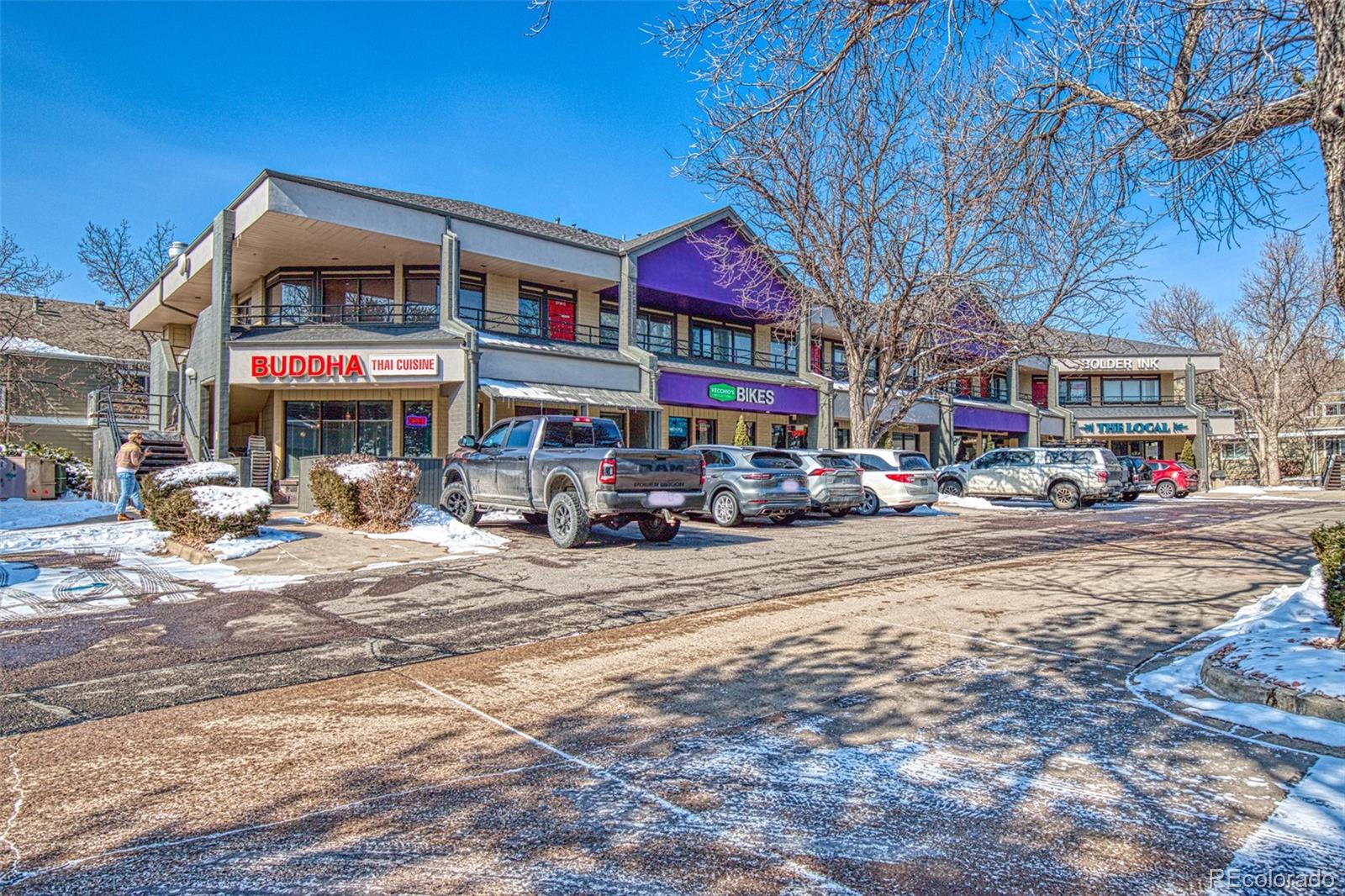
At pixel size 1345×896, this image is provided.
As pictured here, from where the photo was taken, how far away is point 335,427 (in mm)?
24125

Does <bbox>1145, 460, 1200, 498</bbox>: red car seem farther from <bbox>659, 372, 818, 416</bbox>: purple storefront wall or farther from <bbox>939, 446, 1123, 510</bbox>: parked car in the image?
<bbox>659, 372, 818, 416</bbox>: purple storefront wall

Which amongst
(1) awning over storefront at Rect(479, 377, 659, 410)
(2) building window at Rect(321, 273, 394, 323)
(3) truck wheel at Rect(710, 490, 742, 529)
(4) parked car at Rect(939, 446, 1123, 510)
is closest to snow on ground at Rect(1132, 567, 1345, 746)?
(3) truck wheel at Rect(710, 490, 742, 529)

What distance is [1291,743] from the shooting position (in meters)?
4.04

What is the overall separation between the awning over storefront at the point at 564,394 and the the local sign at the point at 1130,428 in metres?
36.3

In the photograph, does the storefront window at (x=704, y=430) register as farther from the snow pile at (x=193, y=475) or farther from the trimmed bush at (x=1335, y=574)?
the trimmed bush at (x=1335, y=574)

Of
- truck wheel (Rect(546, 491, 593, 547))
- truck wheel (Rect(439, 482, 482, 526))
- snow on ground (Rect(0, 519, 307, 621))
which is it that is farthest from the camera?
truck wheel (Rect(439, 482, 482, 526))

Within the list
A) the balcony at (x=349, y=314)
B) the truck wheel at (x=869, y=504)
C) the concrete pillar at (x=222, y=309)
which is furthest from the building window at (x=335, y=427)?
the truck wheel at (x=869, y=504)

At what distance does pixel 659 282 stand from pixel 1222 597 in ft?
69.5

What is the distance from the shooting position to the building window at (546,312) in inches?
1018

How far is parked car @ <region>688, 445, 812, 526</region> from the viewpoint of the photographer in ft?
51.5

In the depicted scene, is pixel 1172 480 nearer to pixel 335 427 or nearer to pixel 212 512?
pixel 335 427

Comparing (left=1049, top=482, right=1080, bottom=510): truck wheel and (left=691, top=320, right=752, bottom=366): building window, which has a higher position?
(left=691, top=320, right=752, bottom=366): building window

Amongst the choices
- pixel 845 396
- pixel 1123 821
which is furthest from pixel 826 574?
pixel 845 396

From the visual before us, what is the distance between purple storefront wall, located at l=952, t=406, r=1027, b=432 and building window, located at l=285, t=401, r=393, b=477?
90.3 ft
